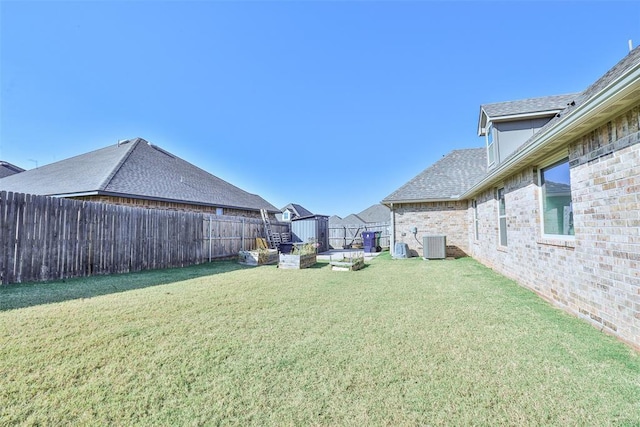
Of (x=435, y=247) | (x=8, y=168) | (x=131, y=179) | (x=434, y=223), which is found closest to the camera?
(x=435, y=247)

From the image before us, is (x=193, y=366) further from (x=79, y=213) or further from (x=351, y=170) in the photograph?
(x=351, y=170)

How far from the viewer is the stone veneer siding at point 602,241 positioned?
116 inches

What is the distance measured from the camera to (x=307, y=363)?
8.84 feet

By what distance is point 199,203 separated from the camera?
1346cm

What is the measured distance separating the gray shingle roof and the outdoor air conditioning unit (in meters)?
4.88

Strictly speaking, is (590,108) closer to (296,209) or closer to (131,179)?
(131,179)

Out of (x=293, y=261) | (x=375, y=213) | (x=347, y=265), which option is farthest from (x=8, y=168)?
(x=375, y=213)

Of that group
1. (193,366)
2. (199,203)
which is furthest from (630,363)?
(199,203)

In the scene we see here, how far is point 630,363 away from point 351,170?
2368cm

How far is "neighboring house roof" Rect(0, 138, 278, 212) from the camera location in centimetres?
1120

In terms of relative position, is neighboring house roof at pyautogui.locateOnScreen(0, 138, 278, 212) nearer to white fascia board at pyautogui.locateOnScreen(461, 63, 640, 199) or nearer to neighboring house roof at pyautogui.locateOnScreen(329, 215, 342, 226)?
white fascia board at pyautogui.locateOnScreen(461, 63, 640, 199)

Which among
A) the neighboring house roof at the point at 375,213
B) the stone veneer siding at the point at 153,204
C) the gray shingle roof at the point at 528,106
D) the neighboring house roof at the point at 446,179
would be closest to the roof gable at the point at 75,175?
the stone veneer siding at the point at 153,204

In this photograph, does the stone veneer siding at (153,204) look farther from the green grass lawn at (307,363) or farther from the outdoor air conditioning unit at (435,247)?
the outdoor air conditioning unit at (435,247)

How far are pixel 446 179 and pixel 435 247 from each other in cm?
393
